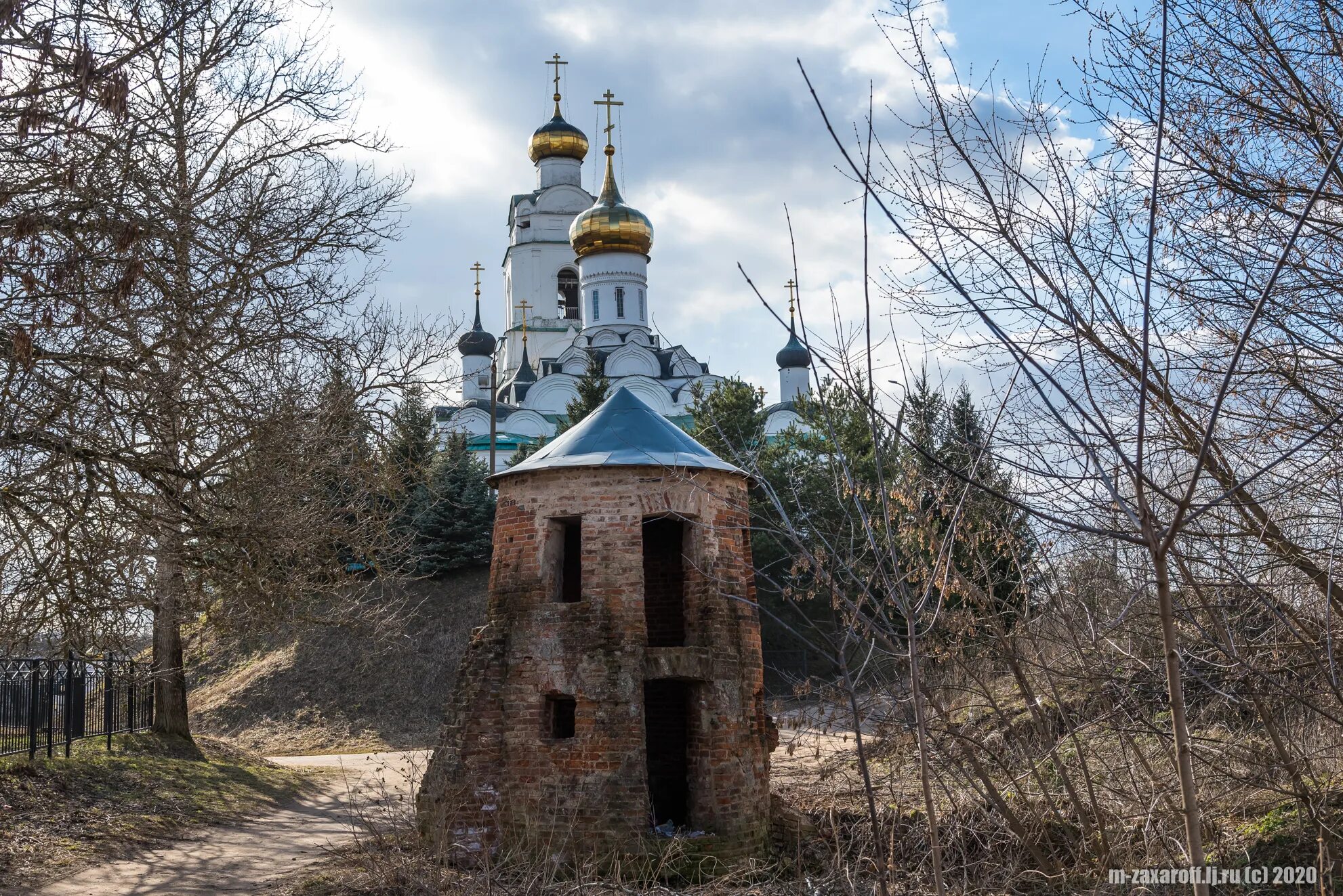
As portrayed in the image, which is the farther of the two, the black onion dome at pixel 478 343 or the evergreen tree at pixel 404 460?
the black onion dome at pixel 478 343

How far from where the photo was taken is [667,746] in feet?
37.4

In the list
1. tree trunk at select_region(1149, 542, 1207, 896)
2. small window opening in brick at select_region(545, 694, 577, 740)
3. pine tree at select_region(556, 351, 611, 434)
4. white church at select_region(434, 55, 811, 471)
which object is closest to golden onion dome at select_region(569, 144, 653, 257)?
white church at select_region(434, 55, 811, 471)

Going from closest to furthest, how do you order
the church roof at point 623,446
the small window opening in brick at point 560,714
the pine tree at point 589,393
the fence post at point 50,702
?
1. the small window opening in brick at point 560,714
2. the church roof at point 623,446
3. the fence post at point 50,702
4. the pine tree at point 589,393

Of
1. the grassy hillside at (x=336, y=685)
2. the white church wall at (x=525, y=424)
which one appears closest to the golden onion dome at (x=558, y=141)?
the white church wall at (x=525, y=424)

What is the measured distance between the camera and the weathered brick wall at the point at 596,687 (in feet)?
29.9

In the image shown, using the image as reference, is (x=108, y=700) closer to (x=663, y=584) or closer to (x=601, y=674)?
(x=663, y=584)

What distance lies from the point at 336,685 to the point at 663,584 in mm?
14216

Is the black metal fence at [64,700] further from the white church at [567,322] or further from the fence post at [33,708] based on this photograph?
the white church at [567,322]

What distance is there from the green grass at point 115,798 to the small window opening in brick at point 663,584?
16.5ft

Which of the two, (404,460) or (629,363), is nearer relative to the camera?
(404,460)

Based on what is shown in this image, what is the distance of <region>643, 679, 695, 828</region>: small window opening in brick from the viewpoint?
36.4 feet

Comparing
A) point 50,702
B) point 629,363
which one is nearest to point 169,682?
point 50,702

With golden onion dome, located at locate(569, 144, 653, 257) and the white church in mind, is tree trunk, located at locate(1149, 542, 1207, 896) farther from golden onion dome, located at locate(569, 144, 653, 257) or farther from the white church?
golden onion dome, located at locate(569, 144, 653, 257)

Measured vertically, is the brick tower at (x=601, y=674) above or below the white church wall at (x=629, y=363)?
below
